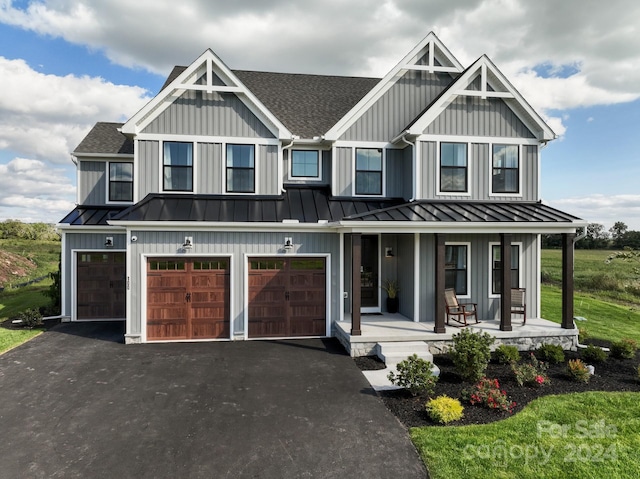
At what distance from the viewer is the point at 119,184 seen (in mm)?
13484

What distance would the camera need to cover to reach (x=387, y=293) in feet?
39.4

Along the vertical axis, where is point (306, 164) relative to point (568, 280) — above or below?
above

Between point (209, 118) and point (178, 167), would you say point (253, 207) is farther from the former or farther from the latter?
point (209, 118)

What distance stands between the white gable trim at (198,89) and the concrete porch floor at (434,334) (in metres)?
6.50

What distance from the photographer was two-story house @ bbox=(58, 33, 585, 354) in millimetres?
10102

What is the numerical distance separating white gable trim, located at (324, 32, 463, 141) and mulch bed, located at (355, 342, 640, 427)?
7.35 m

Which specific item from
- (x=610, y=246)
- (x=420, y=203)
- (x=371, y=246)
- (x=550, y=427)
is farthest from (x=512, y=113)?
(x=610, y=246)

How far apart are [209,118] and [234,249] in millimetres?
4368

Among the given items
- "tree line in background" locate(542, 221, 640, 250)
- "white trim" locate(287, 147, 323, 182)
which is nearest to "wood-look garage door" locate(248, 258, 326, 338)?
"white trim" locate(287, 147, 323, 182)

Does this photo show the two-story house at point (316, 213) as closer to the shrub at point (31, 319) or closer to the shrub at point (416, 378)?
the shrub at point (31, 319)

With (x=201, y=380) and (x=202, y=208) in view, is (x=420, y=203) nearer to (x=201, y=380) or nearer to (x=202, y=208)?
(x=202, y=208)

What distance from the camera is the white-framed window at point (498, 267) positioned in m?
11.2

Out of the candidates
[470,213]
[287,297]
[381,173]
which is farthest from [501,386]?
[381,173]

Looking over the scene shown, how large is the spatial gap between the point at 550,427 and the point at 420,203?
6.68m
